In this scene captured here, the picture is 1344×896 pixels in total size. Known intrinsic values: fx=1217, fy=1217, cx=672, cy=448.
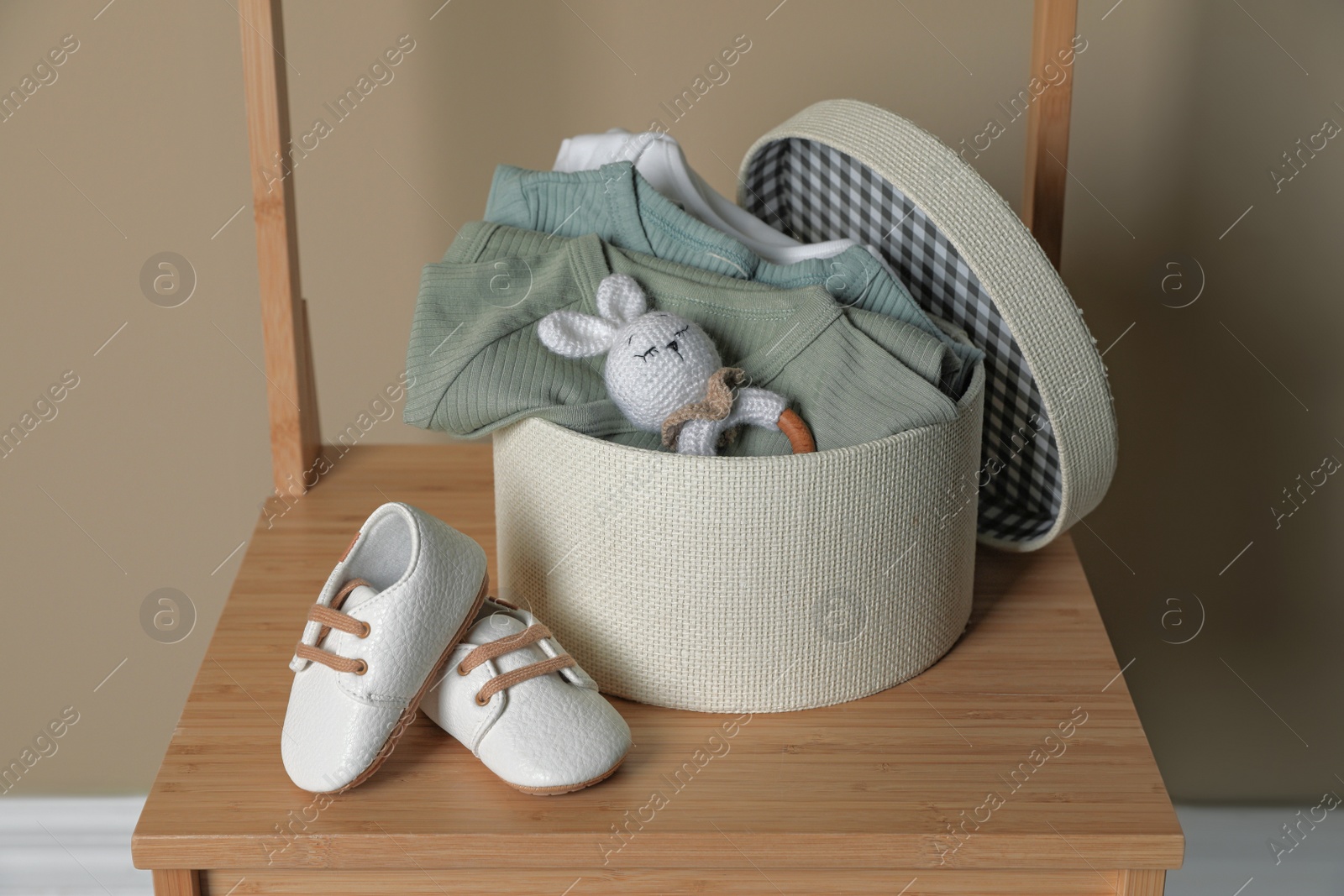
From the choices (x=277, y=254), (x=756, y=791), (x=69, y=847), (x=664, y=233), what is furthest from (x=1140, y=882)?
(x=69, y=847)

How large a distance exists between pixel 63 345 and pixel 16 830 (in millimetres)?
522

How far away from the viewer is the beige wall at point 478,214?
106 centimetres

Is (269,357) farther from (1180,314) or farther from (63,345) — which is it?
(1180,314)

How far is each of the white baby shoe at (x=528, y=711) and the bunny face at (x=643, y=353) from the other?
0.44 feet

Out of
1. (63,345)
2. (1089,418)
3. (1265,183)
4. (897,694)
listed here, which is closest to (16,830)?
(63,345)

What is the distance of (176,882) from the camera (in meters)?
0.59

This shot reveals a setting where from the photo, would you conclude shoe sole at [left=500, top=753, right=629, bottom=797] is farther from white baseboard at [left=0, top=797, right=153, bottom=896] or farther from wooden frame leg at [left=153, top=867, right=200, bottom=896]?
white baseboard at [left=0, top=797, right=153, bottom=896]

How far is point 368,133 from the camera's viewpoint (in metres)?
1.09

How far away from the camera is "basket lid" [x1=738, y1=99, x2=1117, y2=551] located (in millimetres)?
683

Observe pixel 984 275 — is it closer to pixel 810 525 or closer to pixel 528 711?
pixel 810 525

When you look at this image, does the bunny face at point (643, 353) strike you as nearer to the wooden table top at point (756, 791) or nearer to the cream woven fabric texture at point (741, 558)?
the cream woven fabric texture at point (741, 558)

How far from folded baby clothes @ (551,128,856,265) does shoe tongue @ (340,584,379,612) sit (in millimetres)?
353

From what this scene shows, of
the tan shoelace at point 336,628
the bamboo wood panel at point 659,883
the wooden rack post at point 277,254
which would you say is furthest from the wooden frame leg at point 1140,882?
the wooden rack post at point 277,254

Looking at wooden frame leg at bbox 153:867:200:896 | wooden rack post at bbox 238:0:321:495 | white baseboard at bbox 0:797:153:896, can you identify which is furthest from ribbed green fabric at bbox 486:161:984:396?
white baseboard at bbox 0:797:153:896
